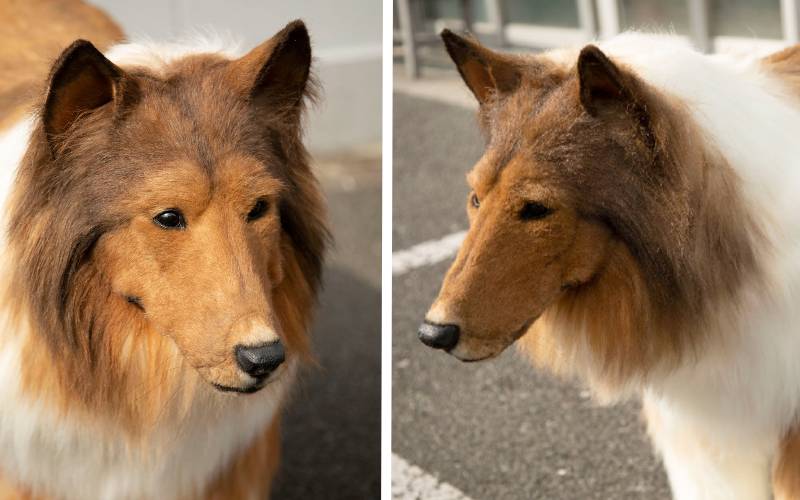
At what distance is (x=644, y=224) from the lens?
2299 mm

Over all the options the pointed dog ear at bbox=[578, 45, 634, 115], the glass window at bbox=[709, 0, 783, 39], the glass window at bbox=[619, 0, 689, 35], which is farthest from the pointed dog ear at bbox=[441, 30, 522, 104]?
A: the glass window at bbox=[619, 0, 689, 35]

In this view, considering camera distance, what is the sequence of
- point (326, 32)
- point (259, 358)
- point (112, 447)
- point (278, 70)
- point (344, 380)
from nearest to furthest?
point (259, 358) → point (278, 70) → point (112, 447) → point (344, 380) → point (326, 32)

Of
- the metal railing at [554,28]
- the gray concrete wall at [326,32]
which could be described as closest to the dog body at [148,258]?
the gray concrete wall at [326,32]

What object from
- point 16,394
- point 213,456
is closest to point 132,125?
point 16,394

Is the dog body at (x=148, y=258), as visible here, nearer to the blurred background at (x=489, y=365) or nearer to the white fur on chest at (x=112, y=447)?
the white fur on chest at (x=112, y=447)

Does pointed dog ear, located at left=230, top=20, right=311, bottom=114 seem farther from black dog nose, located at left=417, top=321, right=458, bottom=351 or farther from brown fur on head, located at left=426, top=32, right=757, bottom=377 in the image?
black dog nose, located at left=417, top=321, right=458, bottom=351

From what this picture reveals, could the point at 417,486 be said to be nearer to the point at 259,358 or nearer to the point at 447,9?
the point at 259,358

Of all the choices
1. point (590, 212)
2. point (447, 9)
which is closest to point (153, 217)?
point (590, 212)

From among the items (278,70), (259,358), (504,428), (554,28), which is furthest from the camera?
(554,28)

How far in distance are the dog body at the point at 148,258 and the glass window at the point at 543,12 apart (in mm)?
4352

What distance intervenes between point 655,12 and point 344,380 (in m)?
3.19

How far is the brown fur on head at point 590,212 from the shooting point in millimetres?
2268

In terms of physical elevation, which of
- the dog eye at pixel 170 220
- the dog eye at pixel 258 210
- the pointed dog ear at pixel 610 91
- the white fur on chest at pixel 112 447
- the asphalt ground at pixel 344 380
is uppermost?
the pointed dog ear at pixel 610 91

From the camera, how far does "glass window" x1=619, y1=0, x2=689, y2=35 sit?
19.4 ft
